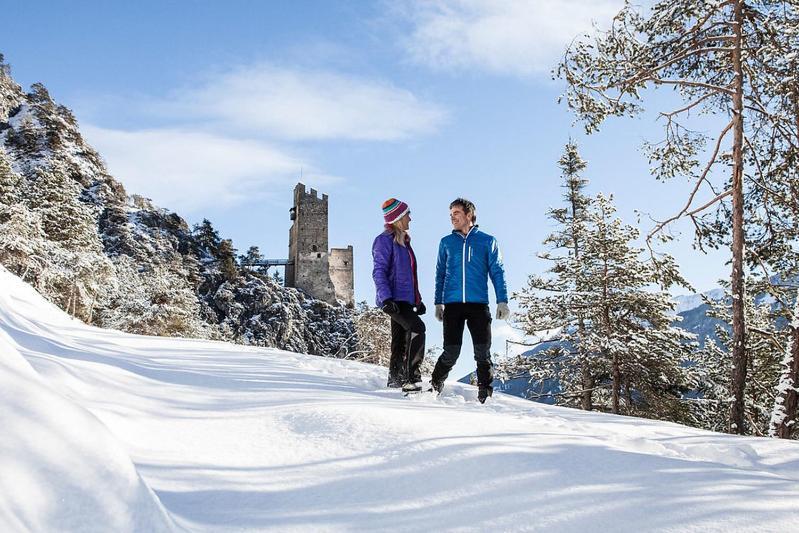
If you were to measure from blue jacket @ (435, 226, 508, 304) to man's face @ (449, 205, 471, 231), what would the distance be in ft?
0.20

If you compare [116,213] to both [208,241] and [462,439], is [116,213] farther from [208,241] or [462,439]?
[462,439]

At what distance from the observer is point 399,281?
17.3 feet

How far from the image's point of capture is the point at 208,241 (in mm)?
53844

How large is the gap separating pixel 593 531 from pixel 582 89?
343 inches

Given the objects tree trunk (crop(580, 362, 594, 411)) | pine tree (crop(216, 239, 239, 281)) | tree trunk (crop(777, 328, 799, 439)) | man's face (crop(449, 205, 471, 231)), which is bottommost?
tree trunk (crop(580, 362, 594, 411))

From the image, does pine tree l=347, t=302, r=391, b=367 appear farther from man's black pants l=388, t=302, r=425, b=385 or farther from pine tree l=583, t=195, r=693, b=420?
man's black pants l=388, t=302, r=425, b=385

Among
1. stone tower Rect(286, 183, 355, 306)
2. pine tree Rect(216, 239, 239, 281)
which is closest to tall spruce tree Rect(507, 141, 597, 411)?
pine tree Rect(216, 239, 239, 281)

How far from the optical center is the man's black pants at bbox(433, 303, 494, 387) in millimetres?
4969

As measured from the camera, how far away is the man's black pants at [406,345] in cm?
514

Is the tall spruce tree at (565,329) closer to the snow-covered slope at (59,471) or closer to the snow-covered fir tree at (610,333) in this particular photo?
the snow-covered fir tree at (610,333)

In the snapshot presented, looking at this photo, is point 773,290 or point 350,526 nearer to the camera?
point 350,526

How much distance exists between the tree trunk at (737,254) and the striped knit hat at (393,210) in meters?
5.09

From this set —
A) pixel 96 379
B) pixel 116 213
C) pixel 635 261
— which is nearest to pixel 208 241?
pixel 116 213

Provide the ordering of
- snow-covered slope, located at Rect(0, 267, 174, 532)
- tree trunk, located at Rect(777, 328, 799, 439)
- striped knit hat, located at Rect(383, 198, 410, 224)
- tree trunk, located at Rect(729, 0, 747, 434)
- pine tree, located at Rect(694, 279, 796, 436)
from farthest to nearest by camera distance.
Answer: pine tree, located at Rect(694, 279, 796, 436), tree trunk, located at Rect(729, 0, 747, 434), tree trunk, located at Rect(777, 328, 799, 439), striped knit hat, located at Rect(383, 198, 410, 224), snow-covered slope, located at Rect(0, 267, 174, 532)
